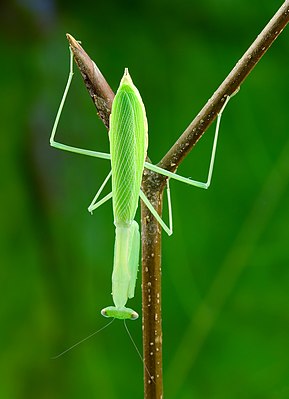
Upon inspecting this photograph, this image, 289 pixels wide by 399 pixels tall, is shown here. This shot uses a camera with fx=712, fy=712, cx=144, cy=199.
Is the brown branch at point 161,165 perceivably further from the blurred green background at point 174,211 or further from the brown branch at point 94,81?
the blurred green background at point 174,211

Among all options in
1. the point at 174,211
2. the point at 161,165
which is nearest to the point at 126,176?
the point at 161,165

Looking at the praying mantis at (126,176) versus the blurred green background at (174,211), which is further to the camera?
the blurred green background at (174,211)

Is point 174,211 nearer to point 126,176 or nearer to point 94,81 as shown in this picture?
point 126,176

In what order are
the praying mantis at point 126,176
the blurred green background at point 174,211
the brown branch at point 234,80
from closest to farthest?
the brown branch at point 234,80
the praying mantis at point 126,176
the blurred green background at point 174,211

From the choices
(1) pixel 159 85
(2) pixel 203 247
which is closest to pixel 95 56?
(1) pixel 159 85

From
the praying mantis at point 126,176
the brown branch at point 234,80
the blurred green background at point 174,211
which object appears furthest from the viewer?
the blurred green background at point 174,211

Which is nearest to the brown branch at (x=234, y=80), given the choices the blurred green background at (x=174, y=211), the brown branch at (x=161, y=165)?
the brown branch at (x=161, y=165)

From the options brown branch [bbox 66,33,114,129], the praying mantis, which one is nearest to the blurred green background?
the praying mantis

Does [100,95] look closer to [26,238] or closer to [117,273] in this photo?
[117,273]

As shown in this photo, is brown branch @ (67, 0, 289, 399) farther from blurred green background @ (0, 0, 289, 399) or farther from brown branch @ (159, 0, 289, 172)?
blurred green background @ (0, 0, 289, 399)
